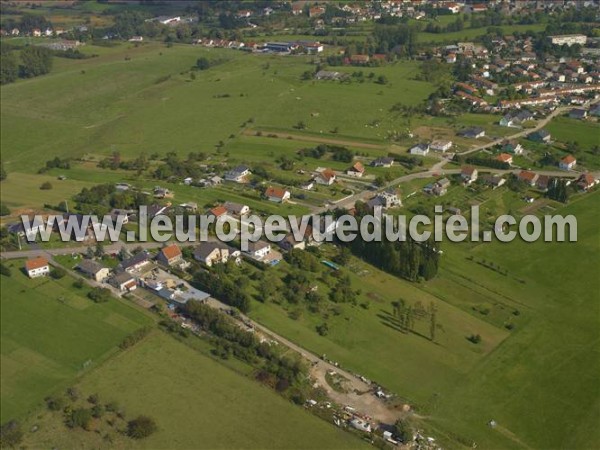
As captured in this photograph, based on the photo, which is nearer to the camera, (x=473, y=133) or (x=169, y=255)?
(x=169, y=255)

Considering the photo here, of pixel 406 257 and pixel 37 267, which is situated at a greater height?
pixel 37 267

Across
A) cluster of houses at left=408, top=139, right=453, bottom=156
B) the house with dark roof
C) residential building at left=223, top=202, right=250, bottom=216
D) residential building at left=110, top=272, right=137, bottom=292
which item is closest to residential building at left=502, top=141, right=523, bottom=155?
cluster of houses at left=408, top=139, right=453, bottom=156

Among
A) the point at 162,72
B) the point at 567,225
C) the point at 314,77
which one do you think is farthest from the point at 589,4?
the point at 567,225

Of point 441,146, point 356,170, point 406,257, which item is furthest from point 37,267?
point 441,146

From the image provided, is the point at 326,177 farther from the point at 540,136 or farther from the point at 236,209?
the point at 540,136

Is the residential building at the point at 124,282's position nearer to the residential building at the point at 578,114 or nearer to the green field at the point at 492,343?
the green field at the point at 492,343

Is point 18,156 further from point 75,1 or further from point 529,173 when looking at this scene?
point 75,1
